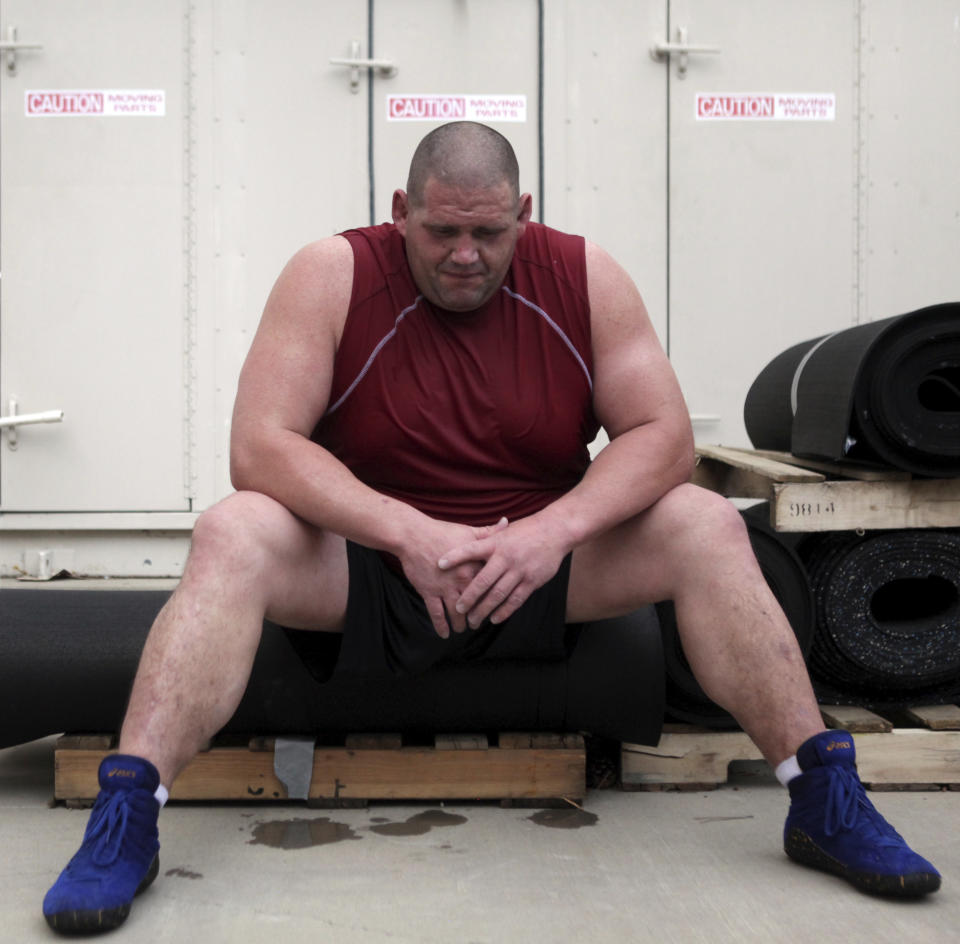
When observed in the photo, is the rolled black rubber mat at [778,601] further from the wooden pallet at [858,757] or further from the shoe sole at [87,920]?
the shoe sole at [87,920]

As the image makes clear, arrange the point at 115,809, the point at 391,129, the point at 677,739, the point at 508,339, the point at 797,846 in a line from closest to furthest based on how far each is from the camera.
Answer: the point at 115,809
the point at 797,846
the point at 508,339
the point at 677,739
the point at 391,129

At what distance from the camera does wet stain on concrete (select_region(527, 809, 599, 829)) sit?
Answer: 2322 millimetres

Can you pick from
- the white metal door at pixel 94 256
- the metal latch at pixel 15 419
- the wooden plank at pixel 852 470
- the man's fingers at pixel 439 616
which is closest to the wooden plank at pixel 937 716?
the wooden plank at pixel 852 470

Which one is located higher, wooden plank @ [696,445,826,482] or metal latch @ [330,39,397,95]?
metal latch @ [330,39,397,95]

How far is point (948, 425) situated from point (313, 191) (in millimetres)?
2925

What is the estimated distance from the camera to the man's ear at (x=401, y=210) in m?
2.37

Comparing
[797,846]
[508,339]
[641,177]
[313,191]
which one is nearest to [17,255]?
[313,191]

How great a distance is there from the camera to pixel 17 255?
4672 millimetres

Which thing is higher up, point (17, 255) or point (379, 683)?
point (17, 255)

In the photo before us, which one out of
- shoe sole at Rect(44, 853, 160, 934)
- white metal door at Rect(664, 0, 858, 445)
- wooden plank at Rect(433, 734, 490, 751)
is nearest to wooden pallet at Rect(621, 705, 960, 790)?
wooden plank at Rect(433, 734, 490, 751)

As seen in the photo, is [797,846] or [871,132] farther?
[871,132]

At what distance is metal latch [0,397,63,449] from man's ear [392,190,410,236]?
8.89 ft

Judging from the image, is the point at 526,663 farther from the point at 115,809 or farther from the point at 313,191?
the point at 313,191

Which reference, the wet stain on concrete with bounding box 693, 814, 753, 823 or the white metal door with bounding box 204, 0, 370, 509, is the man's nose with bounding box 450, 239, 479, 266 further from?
the white metal door with bounding box 204, 0, 370, 509
